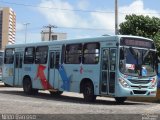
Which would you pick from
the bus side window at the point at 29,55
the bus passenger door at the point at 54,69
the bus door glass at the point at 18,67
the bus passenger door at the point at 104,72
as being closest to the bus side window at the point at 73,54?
the bus passenger door at the point at 54,69

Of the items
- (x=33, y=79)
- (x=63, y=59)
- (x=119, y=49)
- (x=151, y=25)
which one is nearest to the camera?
(x=119, y=49)

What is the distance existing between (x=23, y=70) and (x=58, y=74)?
3.93m

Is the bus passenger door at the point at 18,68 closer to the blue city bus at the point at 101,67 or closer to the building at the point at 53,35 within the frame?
the blue city bus at the point at 101,67

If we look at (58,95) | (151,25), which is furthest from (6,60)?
(151,25)

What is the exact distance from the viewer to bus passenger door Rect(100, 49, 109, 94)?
2038 centimetres

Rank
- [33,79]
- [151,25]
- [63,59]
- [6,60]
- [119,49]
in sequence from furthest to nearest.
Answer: [151,25]
[6,60]
[33,79]
[63,59]
[119,49]

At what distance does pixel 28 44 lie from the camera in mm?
26500

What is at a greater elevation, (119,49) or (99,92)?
(119,49)

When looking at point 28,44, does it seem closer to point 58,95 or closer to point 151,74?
point 58,95

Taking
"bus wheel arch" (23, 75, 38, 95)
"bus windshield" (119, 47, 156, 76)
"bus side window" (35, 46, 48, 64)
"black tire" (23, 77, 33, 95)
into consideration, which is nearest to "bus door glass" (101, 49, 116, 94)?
"bus windshield" (119, 47, 156, 76)

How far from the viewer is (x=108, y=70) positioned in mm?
20344

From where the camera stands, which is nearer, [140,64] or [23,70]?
[140,64]

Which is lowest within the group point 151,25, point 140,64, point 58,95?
point 58,95

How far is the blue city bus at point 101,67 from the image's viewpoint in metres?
20.0
